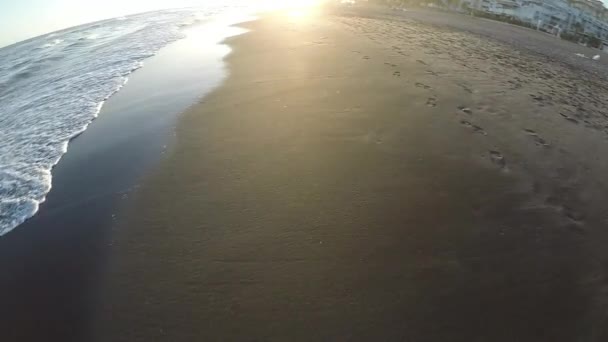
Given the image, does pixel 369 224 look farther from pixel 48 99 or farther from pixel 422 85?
pixel 48 99

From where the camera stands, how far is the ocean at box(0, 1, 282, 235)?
7.35 m

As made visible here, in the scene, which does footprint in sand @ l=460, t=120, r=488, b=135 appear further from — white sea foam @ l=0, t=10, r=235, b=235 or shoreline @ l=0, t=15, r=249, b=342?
white sea foam @ l=0, t=10, r=235, b=235

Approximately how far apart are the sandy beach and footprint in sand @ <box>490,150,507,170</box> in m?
0.05

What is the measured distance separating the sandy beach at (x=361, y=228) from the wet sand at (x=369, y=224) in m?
0.03

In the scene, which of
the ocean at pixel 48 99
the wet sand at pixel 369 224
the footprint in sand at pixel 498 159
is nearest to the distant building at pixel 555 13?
the wet sand at pixel 369 224

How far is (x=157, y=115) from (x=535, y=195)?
30.2 feet

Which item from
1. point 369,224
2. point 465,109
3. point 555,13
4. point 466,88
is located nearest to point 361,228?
point 369,224

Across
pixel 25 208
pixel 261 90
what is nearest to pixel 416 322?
pixel 25 208

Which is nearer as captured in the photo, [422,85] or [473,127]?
[473,127]

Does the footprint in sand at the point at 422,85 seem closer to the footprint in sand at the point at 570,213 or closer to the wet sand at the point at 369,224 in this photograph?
the wet sand at the point at 369,224

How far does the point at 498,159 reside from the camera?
7270mm

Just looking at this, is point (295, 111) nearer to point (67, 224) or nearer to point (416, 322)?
point (67, 224)

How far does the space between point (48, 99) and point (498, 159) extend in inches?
572

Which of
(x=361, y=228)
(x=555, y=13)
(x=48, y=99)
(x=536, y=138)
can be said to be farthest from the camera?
(x=555, y=13)
